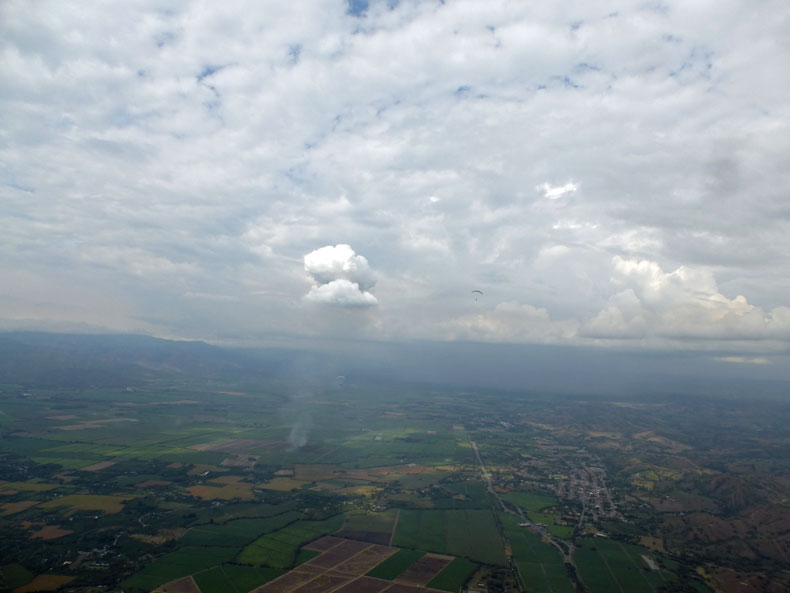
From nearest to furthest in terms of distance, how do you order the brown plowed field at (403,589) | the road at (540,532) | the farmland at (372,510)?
the brown plowed field at (403,589), the farmland at (372,510), the road at (540,532)

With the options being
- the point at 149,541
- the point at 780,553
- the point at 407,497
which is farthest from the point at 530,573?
the point at 149,541

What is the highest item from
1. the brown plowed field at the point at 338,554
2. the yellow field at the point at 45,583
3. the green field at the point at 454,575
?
the brown plowed field at the point at 338,554

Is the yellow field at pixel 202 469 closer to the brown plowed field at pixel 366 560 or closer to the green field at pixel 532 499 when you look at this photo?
the brown plowed field at pixel 366 560

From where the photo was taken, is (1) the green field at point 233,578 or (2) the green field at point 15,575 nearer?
(2) the green field at point 15,575

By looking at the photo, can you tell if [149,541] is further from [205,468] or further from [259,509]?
[205,468]

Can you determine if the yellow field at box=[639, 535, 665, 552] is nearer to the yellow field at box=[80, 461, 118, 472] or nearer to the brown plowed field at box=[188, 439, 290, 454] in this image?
the brown plowed field at box=[188, 439, 290, 454]

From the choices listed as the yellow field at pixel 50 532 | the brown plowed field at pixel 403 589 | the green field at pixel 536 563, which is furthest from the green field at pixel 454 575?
the yellow field at pixel 50 532

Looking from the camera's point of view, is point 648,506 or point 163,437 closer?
point 648,506
